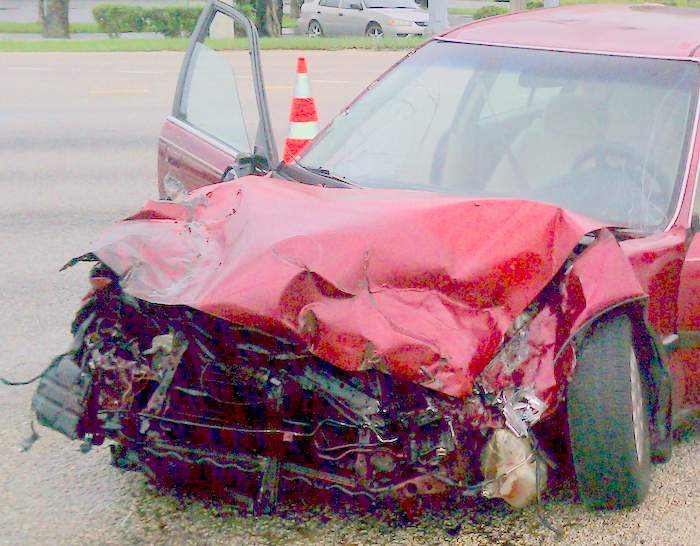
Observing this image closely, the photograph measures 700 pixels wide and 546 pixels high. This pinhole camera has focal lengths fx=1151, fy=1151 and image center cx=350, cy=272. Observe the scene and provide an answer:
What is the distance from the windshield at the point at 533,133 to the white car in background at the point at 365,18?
20905 millimetres

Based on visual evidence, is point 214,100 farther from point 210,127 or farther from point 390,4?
point 390,4

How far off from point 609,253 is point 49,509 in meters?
1.98

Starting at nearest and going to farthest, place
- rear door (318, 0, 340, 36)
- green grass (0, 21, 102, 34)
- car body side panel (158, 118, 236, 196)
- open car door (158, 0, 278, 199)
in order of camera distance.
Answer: open car door (158, 0, 278, 199) → car body side panel (158, 118, 236, 196) → rear door (318, 0, 340, 36) → green grass (0, 21, 102, 34)

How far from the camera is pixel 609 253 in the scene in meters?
3.40

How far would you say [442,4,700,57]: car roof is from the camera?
14.4 ft

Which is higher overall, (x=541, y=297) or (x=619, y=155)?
(x=619, y=155)

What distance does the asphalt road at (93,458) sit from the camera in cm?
357

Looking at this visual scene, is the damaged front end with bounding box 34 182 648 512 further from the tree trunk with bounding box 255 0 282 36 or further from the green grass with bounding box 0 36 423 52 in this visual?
the tree trunk with bounding box 255 0 282 36

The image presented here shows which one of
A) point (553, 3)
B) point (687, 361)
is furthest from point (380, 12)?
point (687, 361)

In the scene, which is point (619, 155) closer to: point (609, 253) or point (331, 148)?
point (609, 253)

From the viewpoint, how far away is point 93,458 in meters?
4.18

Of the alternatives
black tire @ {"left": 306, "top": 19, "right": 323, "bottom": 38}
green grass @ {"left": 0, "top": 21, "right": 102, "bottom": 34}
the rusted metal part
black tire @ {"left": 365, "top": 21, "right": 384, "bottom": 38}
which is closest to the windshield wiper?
the rusted metal part

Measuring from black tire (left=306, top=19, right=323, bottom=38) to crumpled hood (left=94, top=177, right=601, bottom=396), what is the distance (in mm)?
25401

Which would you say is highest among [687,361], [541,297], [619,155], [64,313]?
[619,155]
